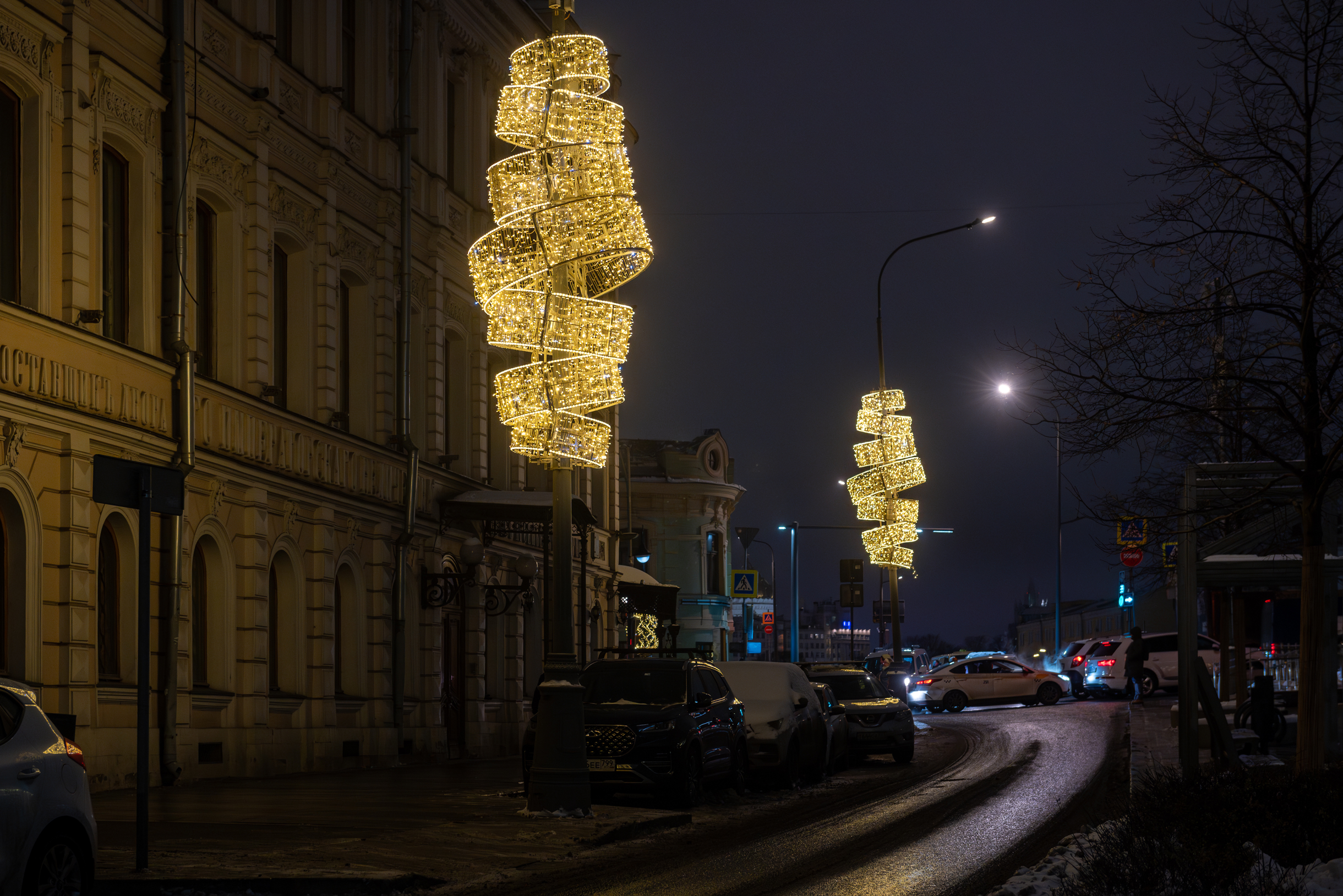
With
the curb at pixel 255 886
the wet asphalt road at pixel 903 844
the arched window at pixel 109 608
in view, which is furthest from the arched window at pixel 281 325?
the curb at pixel 255 886

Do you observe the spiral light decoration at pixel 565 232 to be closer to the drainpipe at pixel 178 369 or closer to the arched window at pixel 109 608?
the drainpipe at pixel 178 369

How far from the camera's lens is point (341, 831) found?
1435 centimetres

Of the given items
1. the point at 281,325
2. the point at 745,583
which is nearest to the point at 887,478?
the point at 281,325

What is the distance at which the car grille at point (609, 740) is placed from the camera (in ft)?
57.0

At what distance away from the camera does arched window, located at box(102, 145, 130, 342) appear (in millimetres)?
19547

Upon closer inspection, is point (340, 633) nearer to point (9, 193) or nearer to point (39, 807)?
point (9, 193)

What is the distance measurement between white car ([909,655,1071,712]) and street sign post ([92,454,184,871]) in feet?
115

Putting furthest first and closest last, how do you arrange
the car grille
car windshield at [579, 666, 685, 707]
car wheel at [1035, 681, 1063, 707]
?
car wheel at [1035, 681, 1063, 707]
car windshield at [579, 666, 685, 707]
the car grille

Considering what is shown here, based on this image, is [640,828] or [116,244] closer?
[640,828]

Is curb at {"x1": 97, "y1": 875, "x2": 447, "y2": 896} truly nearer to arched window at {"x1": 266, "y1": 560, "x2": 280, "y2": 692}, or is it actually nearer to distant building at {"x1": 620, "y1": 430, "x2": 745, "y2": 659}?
arched window at {"x1": 266, "y1": 560, "x2": 280, "y2": 692}

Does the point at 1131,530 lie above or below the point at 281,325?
below

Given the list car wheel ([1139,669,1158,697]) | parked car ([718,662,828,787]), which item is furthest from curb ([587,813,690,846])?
car wheel ([1139,669,1158,697])

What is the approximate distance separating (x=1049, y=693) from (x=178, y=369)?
2926 centimetres

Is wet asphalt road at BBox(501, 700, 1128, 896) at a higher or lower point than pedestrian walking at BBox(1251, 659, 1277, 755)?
lower
